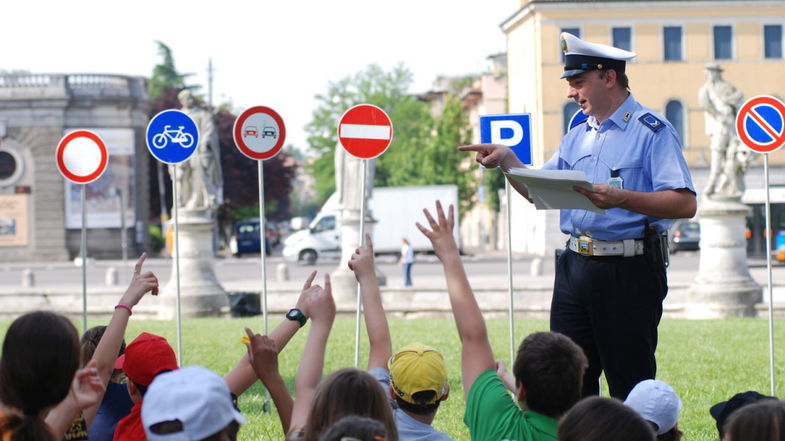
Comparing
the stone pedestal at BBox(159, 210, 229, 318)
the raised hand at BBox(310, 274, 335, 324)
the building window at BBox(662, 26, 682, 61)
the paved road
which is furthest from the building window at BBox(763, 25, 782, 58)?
the raised hand at BBox(310, 274, 335, 324)

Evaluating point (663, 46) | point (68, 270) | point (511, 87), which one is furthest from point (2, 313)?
point (511, 87)

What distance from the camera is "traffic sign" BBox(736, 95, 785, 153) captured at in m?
12.5

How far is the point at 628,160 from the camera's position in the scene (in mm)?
6184

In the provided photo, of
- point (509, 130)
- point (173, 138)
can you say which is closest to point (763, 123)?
point (509, 130)

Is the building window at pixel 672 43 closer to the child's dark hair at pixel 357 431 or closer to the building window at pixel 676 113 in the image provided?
the building window at pixel 676 113

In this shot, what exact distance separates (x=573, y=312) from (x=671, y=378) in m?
6.83

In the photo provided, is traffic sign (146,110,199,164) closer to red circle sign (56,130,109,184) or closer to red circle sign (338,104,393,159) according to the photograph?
red circle sign (56,130,109,184)

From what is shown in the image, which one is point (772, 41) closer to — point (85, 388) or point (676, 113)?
point (676, 113)

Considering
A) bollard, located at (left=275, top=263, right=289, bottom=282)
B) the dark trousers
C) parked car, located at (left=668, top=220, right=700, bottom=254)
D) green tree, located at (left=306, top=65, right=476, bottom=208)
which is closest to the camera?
the dark trousers

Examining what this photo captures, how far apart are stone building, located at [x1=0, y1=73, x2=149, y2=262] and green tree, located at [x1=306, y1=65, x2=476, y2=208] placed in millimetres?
19655

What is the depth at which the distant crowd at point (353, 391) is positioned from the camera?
3.89 meters

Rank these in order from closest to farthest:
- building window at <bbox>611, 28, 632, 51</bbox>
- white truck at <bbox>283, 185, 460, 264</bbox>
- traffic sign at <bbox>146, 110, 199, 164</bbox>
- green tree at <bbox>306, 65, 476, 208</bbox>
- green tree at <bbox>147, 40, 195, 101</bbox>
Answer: traffic sign at <bbox>146, 110, 199, 164</bbox> < white truck at <bbox>283, 185, 460, 264</bbox> < building window at <bbox>611, 28, 632, 51</bbox> < green tree at <bbox>306, 65, 476, 208</bbox> < green tree at <bbox>147, 40, 195, 101</bbox>

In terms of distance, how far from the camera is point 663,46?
61625mm

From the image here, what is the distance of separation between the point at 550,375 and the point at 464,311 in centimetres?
46
